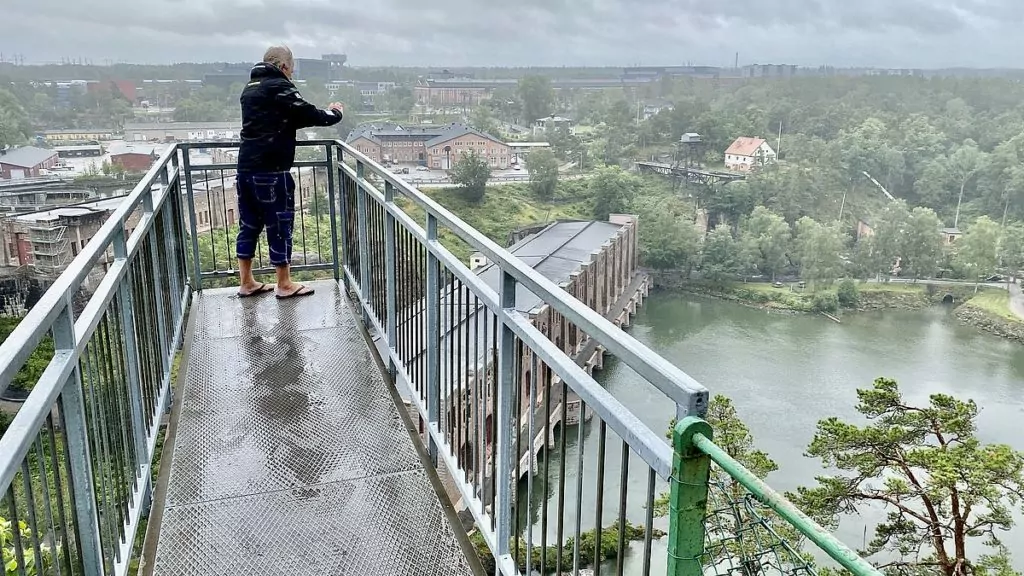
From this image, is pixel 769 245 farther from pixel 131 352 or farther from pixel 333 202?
pixel 131 352

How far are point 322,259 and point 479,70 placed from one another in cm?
11995

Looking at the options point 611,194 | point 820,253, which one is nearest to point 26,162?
point 611,194

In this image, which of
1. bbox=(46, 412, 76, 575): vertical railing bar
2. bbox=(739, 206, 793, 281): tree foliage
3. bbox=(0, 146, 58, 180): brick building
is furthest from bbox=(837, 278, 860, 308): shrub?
bbox=(0, 146, 58, 180): brick building

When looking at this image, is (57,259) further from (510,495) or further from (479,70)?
(479,70)

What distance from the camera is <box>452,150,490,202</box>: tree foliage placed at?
137ft

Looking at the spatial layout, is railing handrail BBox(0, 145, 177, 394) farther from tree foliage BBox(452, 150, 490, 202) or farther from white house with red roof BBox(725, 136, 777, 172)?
white house with red roof BBox(725, 136, 777, 172)

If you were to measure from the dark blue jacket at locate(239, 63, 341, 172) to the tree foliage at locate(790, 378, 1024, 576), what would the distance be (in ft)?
27.2

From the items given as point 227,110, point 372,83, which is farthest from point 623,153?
point 372,83

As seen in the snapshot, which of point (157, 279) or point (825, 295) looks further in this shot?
point (825, 295)

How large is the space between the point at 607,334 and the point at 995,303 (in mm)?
41130

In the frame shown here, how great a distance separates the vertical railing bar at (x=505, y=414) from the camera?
1.78m

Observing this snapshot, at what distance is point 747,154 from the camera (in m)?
56.5

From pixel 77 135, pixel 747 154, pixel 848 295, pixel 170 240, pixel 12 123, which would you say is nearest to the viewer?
pixel 170 240

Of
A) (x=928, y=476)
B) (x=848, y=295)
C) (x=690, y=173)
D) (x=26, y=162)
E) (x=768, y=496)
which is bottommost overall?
(x=848, y=295)
